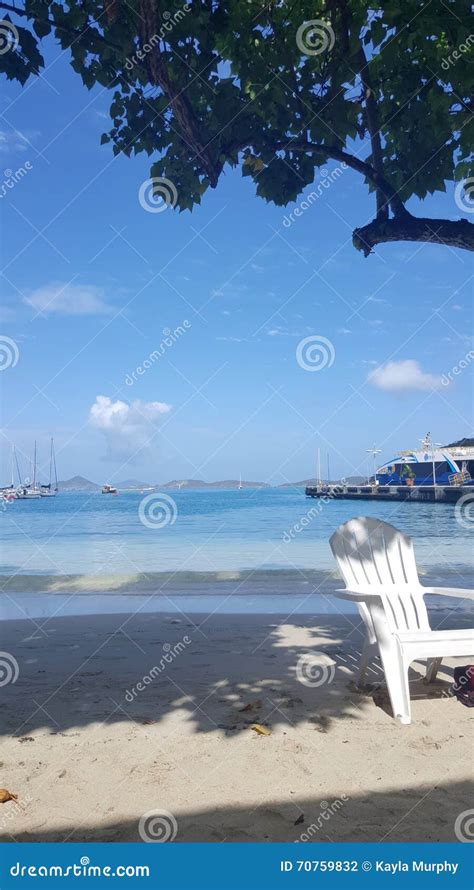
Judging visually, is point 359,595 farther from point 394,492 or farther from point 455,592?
point 394,492

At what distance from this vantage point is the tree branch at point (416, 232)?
15.0 feet

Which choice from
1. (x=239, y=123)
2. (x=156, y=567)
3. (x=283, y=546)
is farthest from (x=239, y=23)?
(x=283, y=546)

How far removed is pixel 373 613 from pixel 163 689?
160 centimetres

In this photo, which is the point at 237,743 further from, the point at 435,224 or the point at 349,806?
the point at 435,224

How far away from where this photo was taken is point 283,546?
21281 mm

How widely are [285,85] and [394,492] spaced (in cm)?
5358

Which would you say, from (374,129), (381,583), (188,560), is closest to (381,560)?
(381,583)

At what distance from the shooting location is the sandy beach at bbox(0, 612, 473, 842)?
249 centimetres

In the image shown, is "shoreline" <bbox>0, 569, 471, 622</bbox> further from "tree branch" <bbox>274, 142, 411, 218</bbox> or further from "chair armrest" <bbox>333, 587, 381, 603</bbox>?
"tree branch" <bbox>274, 142, 411, 218</bbox>

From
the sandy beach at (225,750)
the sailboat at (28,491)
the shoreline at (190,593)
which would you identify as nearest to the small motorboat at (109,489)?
the sailboat at (28,491)

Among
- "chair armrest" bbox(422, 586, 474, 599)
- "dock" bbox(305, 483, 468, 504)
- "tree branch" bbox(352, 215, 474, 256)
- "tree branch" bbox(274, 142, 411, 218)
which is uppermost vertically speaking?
"dock" bbox(305, 483, 468, 504)

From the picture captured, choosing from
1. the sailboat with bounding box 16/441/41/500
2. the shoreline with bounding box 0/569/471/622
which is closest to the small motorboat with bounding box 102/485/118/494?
the sailboat with bounding box 16/441/41/500

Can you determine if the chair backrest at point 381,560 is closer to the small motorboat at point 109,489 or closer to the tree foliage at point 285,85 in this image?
the tree foliage at point 285,85

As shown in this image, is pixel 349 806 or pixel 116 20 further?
pixel 116 20
